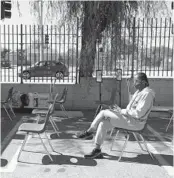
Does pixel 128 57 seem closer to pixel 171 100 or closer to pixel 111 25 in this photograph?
pixel 111 25

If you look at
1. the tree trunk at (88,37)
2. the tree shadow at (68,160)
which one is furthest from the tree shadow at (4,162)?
the tree trunk at (88,37)

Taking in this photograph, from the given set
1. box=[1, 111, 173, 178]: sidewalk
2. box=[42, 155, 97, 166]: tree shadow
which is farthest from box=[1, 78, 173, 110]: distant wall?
box=[42, 155, 97, 166]: tree shadow

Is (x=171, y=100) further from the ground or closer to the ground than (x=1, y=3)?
closer to the ground

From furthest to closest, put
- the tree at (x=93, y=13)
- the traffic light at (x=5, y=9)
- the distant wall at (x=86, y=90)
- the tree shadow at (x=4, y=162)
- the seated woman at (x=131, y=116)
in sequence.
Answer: the distant wall at (x=86, y=90), the tree at (x=93, y=13), the traffic light at (x=5, y=9), the seated woman at (x=131, y=116), the tree shadow at (x=4, y=162)

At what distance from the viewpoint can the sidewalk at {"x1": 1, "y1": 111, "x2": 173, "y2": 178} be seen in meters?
4.26

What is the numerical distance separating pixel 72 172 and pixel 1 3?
18.8 ft

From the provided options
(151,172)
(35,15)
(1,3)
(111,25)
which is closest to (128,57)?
(111,25)

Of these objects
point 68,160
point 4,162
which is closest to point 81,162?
point 68,160

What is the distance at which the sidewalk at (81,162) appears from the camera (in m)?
4.26

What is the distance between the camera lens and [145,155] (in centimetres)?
512

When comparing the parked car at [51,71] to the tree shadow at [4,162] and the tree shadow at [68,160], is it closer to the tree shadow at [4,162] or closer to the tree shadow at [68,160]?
the tree shadow at [68,160]

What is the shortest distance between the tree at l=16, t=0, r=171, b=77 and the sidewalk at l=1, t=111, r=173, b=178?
3.77 metres

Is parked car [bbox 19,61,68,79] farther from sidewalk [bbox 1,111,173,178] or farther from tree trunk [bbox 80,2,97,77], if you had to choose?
sidewalk [bbox 1,111,173,178]

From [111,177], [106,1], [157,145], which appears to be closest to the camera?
[111,177]
